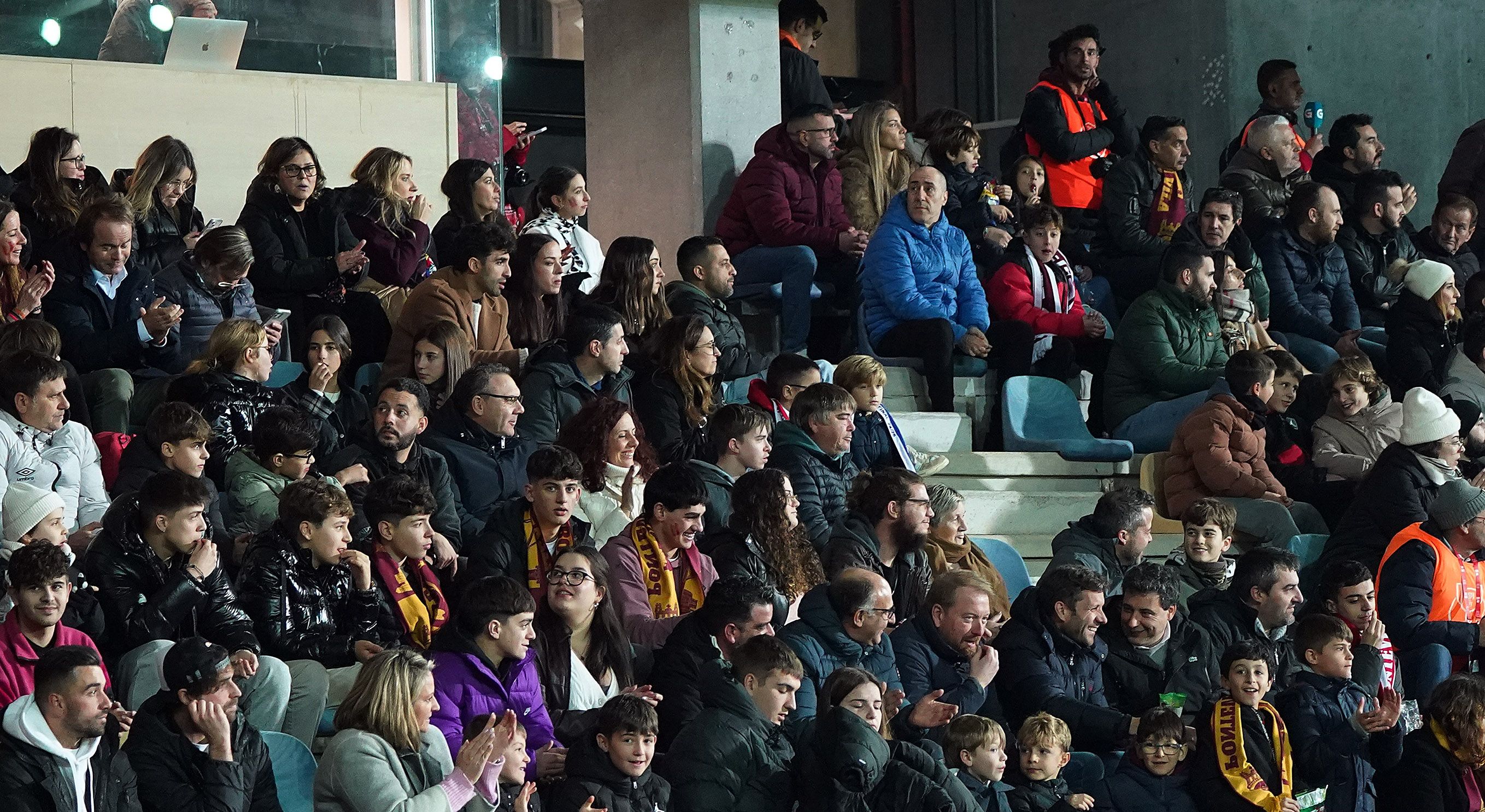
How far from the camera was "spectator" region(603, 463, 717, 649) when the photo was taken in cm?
710

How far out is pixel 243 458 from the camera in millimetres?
7129

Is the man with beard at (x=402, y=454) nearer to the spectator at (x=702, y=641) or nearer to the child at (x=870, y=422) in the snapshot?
the spectator at (x=702, y=641)

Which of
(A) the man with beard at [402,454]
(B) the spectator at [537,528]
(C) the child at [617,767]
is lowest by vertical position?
(C) the child at [617,767]

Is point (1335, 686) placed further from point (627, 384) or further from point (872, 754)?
point (627, 384)

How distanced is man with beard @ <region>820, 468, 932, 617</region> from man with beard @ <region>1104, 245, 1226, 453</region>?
2.37 meters

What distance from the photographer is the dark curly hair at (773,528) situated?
738 cm

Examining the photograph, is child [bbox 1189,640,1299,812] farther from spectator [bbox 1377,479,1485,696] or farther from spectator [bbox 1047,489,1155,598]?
spectator [bbox 1377,479,1485,696]

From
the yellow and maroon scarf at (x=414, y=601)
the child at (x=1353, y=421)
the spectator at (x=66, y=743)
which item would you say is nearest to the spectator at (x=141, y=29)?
the yellow and maroon scarf at (x=414, y=601)

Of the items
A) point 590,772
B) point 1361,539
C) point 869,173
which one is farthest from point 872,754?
point 869,173

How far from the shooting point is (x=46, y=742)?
5.41 meters

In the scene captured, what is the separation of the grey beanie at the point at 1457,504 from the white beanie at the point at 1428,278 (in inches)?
83.2

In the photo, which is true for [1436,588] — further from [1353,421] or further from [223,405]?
[223,405]

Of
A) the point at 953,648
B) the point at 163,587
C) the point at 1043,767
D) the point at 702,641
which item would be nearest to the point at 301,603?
the point at 163,587

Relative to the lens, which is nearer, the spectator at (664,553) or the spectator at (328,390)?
the spectator at (664,553)
